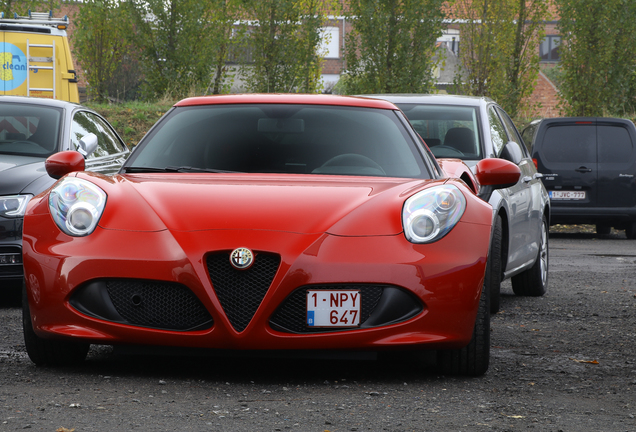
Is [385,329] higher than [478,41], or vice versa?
[478,41]

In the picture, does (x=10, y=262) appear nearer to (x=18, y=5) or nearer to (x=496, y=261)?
(x=496, y=261)

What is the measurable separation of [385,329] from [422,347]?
0.67 feet

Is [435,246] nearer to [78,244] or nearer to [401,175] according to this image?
[401,175]

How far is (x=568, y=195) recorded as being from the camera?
1452cm

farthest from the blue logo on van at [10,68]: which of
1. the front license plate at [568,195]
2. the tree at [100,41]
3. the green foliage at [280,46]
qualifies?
the front license plate at [568,195]

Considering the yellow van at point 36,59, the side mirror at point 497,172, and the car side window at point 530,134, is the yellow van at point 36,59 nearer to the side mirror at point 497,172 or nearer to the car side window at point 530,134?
the car side window at point 530,134

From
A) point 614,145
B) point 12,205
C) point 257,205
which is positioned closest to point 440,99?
point 12,205

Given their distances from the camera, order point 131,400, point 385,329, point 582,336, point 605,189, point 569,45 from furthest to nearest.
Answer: point 569,45
point 605,189
point 582,336
point 385,329
point 131,400

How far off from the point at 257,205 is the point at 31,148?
4.18 meters

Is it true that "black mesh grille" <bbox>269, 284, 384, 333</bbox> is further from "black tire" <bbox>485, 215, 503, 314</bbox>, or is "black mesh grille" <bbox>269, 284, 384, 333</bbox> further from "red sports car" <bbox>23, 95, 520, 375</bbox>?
"black tire" <bbox>485, 215, 503, 314</bbox>

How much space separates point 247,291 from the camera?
386 cm

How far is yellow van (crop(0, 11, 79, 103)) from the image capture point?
55.4 feet

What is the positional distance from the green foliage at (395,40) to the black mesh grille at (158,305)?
17833 mm

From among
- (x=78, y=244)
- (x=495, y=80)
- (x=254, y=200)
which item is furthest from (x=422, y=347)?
(x=495, y=80)
